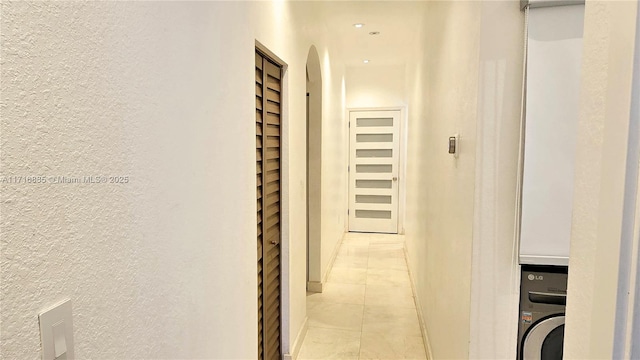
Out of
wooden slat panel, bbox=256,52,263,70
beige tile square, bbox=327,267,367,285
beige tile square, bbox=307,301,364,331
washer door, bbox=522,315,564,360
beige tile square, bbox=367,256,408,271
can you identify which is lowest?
beige tile square, bbox=307,301,364,331

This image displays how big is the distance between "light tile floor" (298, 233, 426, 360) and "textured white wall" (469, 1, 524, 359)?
1.47 m

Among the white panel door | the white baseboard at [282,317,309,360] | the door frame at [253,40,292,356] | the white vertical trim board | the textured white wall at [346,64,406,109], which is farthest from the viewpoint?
the white panel door

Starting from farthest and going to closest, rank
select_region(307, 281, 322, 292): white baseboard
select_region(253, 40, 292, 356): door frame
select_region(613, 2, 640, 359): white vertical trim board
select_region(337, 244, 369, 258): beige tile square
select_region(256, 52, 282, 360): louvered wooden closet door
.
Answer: select_region(337, 244, 369, 258): beige tile square
select_region(307, 281, 322, 292): white baseboard
select_region(253, 40, 292, 356): door frame
select_region(256, 52, 282, 360): louvered wooden closet door
select_region(613, 2, 640, 359): white vertical trim board

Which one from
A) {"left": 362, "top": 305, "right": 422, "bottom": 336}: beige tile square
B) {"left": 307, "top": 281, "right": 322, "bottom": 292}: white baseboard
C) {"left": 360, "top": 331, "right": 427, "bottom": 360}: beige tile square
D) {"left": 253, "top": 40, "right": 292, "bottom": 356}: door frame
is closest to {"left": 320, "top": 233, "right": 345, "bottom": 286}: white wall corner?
{"left": 307, "top": 281, "right": 322, "bottom": 292}: white baseboard

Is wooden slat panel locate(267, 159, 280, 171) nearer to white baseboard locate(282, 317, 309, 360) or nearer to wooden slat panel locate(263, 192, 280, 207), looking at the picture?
wooden slat panel locate(263, 192, 280, 207)

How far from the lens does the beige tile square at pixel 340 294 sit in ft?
12.5

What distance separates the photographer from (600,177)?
532mm

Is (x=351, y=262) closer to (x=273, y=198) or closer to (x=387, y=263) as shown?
(x=387, y=263)

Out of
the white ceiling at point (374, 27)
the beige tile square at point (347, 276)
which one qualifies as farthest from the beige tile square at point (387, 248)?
the white ceiling at point (374, 27)

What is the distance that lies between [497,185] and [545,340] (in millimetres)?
632

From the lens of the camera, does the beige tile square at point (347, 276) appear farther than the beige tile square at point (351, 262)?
No

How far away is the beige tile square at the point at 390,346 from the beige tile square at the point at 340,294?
66cm

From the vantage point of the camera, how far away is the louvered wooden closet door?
202 cm

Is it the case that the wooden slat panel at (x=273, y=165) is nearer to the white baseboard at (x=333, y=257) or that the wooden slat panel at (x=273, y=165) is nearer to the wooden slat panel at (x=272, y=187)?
the wooden slat panel at (x=272, y=187)
